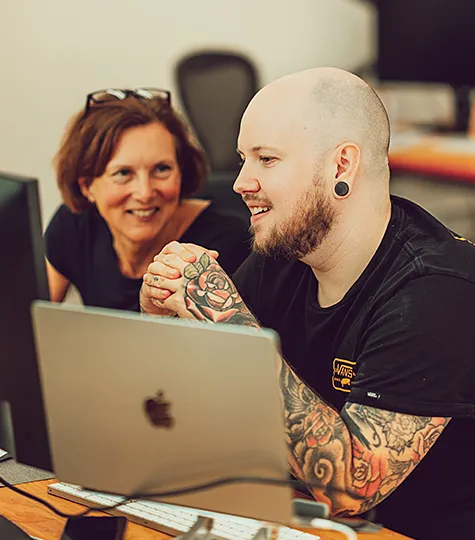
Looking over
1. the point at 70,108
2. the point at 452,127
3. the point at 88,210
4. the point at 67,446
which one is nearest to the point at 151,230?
the point at 88,210

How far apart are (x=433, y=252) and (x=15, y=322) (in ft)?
2.15

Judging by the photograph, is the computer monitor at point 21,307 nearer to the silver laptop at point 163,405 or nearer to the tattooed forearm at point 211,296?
the silver laptop at point 163,405

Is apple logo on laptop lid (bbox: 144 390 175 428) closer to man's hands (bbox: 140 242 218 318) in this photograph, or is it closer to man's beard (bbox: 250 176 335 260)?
man's hands (bbox: 140 242 218 318)

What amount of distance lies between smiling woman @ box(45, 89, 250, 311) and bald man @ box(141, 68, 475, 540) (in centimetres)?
47

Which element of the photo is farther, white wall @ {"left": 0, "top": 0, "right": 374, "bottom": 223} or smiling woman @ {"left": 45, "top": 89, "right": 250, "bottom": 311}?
white wall @ {"left": 0, "top": 0, "right": 374, "bottom": 223}

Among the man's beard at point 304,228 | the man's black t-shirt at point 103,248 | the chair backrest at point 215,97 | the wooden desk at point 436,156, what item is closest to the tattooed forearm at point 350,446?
the man's beard at point 304,228

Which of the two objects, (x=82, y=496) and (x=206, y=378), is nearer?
(x=206, y=378)

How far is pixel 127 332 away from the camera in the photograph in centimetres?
103

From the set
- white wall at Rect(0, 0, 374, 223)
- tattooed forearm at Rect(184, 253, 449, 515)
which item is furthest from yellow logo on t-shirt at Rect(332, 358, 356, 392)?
white wall at Rect(0, 0, 374, 223)

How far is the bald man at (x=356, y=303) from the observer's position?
4.25ft

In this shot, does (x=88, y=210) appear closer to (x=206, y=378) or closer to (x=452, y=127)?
(x=206, y=378)

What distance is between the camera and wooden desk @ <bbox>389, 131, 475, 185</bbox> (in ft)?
11.6

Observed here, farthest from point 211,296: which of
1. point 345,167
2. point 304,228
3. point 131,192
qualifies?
point 131,192

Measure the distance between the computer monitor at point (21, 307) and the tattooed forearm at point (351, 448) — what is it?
1.15ft
